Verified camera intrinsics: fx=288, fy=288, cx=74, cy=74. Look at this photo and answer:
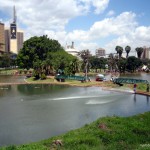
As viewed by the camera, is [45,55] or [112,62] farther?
[112,62]

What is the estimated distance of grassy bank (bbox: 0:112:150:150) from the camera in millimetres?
21281

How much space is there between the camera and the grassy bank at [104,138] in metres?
21.3

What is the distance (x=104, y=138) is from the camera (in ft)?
76.5

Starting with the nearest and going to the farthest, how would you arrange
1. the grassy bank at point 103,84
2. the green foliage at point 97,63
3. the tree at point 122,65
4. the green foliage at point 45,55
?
the grassy bank at point 103,84
the green foliage at point 45,55
the tree at point 122,65
the green foliage at point 97,63

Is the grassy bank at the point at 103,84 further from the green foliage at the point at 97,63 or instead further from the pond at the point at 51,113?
the green foliage at the point at 97,63

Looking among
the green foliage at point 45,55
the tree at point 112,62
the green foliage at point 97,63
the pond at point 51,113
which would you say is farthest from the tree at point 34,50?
the pond at point 51,113

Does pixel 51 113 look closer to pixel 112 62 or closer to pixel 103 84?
pixel 103 84

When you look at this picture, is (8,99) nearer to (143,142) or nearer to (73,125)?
(73,125)

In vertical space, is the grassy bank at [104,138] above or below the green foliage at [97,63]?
below

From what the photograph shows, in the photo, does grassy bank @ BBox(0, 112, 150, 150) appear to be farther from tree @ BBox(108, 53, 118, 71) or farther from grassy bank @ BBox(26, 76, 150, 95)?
tree @ BBox(108, 53, 118, 71)

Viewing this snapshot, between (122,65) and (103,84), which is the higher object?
(122,65)

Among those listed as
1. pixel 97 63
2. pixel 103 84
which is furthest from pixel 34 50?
pixel 97 63

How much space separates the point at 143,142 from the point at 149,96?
31.5m

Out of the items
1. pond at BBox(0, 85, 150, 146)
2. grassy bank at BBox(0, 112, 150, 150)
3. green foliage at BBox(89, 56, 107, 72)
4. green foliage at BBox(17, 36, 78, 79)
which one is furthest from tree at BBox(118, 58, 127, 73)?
grassy bank at BBox(0, 112, 150, 150)
